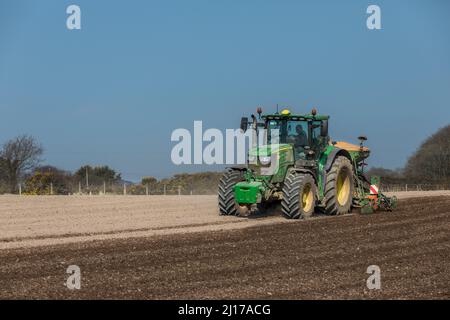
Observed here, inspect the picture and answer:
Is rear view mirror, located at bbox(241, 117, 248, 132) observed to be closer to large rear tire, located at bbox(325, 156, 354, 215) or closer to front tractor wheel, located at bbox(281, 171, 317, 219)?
front tractor wheel, located at bbox(281, 171, 317, 219)

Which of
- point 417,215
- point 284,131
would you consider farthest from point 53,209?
point 417,215

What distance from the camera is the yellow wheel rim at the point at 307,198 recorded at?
56.4 feet

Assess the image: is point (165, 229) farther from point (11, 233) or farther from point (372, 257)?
point (372, 257)

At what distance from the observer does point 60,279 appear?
30.7 feet

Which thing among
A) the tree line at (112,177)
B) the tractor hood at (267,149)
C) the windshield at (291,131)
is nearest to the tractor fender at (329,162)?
the windshield at (291,131)

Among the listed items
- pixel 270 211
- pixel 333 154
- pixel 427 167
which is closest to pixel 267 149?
pixel 333 154

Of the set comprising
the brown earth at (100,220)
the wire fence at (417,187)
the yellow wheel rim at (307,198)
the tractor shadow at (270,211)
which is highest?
the yellow wheel rim at (307,198)

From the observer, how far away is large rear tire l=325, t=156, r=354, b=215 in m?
17.8

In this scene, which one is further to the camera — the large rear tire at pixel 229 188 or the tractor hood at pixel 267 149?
the large rear tire at pixel 229 188

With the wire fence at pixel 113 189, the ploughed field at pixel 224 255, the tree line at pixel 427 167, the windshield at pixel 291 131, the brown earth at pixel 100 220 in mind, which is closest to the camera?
the ploughed field at pixel 224 255

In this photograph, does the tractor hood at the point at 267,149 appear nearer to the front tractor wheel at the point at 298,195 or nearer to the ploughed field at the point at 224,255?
the front tractor wheel at the point at 298,195

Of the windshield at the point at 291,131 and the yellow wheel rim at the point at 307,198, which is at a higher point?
the windshield at the point at 291,131

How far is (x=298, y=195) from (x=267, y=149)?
1.42m
